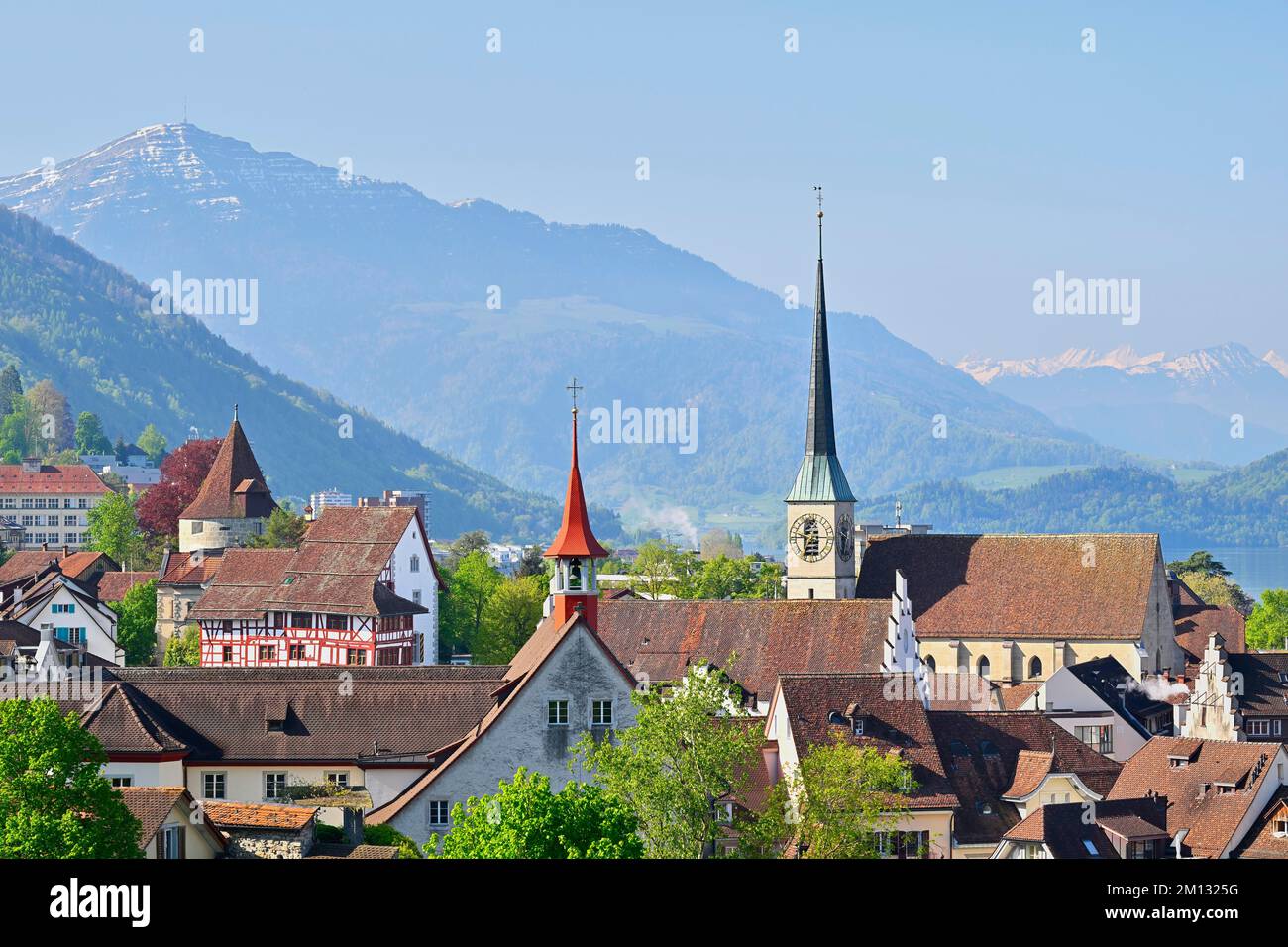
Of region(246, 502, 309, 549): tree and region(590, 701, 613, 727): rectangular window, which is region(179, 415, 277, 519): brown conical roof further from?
region(590, 701, 613, 727): rectangular window

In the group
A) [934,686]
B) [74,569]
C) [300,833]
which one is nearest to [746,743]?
[300,833]

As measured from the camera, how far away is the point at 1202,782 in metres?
62.1

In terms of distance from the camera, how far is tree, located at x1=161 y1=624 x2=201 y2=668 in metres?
96.7

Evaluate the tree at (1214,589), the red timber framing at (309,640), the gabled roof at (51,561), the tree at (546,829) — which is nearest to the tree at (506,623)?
the red timber framing at (309,640)

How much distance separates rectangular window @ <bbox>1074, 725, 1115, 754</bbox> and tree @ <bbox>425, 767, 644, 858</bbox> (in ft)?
149

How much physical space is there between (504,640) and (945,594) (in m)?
21.0

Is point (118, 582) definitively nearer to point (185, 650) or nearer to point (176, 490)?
point (176, 490)

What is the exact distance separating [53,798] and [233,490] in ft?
315

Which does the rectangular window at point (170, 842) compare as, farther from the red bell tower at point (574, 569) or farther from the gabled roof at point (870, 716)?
the gabled roof at point (870, 716)

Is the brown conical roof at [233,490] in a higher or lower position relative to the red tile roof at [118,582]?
higher

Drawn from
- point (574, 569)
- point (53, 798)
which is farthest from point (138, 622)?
point (53, 798)

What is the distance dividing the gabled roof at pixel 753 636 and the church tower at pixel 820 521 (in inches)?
549

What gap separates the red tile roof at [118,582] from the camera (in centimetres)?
11794

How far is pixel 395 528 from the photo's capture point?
99188 mm
